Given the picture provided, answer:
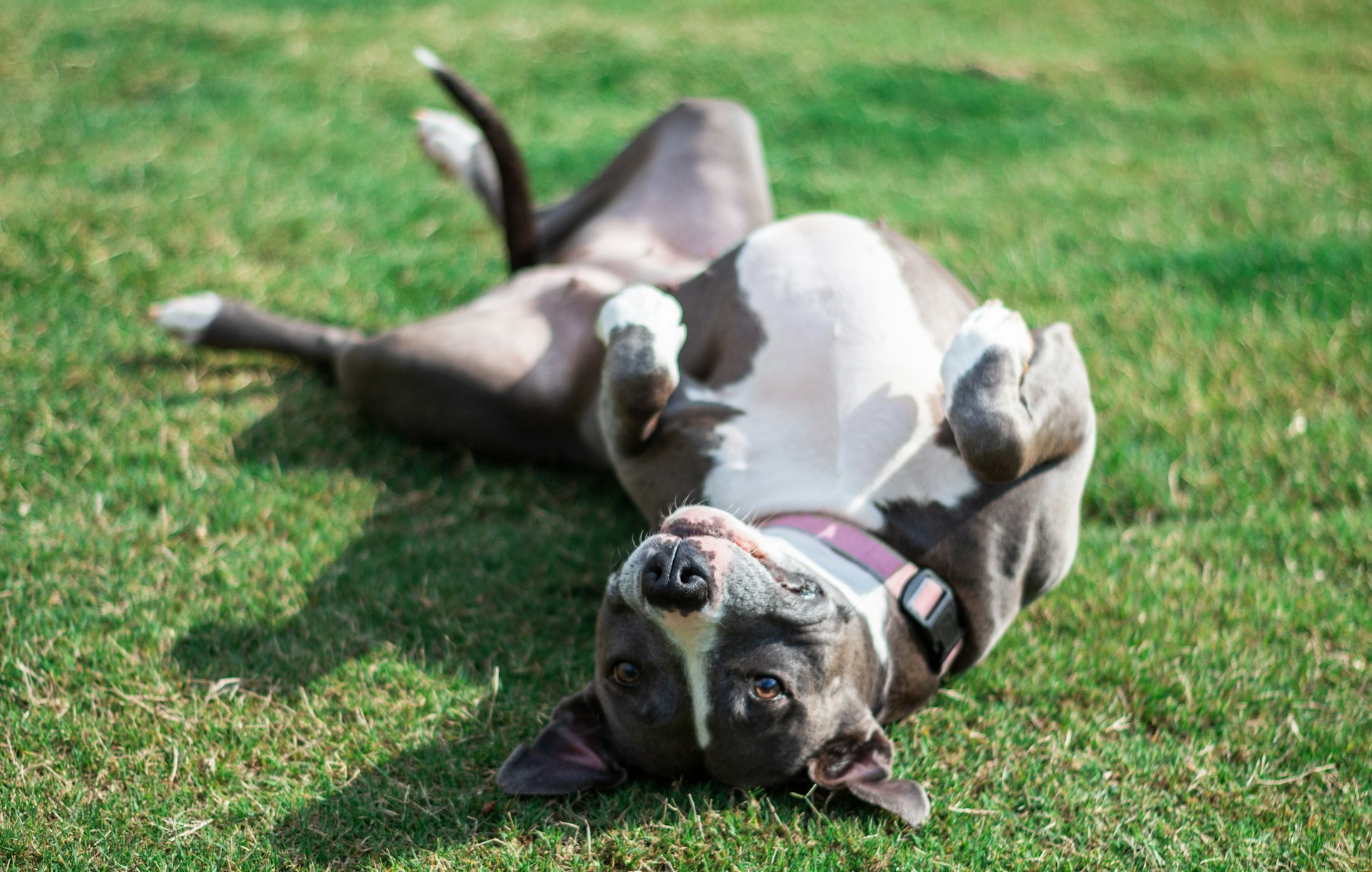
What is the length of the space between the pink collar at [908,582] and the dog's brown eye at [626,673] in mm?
519

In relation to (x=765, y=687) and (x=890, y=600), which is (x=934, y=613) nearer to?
(x=890, y=600)

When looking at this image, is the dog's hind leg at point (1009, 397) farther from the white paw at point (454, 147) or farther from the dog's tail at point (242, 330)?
the white paw at point (454, 147)

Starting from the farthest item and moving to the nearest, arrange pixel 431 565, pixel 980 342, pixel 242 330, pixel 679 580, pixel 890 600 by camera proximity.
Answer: pixel 242 330 → pixel 431 565 → pixel 980 342 → pixel 890 600 → pixel 679 580

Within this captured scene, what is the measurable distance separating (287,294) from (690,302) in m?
1.94

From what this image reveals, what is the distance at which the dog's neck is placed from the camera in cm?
266

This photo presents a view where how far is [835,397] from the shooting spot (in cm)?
295

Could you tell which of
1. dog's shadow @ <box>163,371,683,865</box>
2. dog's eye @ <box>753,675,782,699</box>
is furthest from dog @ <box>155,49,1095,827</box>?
dog's shadow @ <box>163,371,683,865</box>

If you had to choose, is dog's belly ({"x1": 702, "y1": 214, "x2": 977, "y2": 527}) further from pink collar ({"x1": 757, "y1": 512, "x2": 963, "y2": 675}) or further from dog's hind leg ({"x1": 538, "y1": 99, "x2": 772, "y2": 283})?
dog's hind leg ({"x1": 538, "y1": 99, "x2": 772, "y2": 283})

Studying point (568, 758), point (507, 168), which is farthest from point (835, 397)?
point (507, 168)

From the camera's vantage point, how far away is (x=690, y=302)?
3.37 meters

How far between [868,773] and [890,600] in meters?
0.38

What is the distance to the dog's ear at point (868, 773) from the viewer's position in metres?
2.51

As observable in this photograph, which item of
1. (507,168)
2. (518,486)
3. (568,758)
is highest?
(507,168)

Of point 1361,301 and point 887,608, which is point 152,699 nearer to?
point 887,608
